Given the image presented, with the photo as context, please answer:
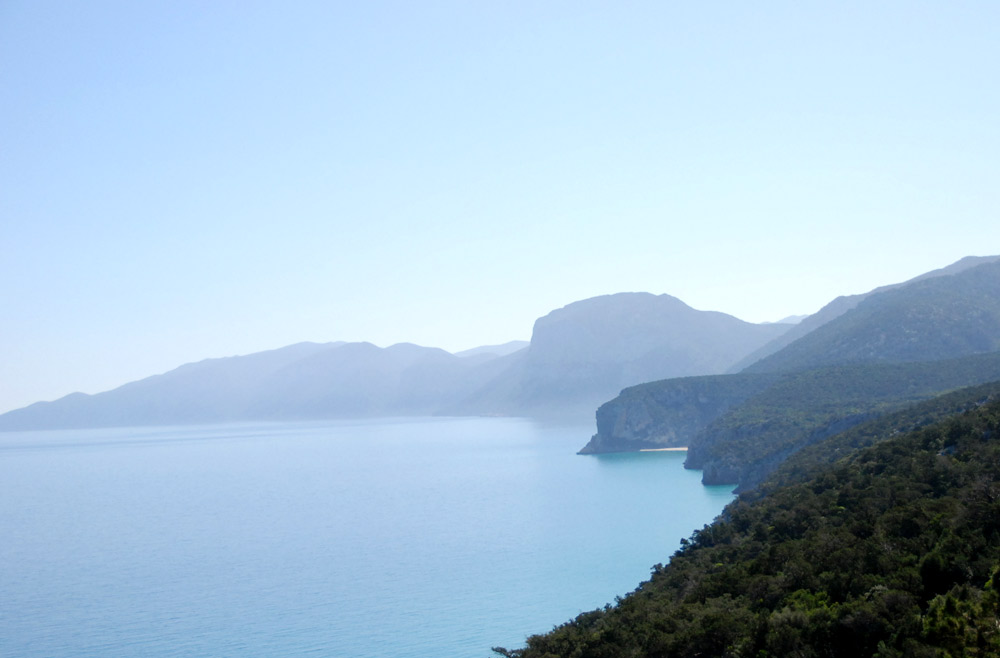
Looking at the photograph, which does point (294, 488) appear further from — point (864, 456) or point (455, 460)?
point (864, 456)

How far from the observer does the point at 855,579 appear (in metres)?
21.5

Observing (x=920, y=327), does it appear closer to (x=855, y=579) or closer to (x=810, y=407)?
(x=810, y=407)

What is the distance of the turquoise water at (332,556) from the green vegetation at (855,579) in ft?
41.7

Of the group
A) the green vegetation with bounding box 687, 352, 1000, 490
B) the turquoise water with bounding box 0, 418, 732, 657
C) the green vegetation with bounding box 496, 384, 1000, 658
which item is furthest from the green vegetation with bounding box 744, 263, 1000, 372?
the green vegetation with bounding box 496, 384, 1000, 658

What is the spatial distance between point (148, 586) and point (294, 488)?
54883 mm

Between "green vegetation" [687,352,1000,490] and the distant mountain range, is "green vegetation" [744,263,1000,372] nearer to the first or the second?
the distant mountain range

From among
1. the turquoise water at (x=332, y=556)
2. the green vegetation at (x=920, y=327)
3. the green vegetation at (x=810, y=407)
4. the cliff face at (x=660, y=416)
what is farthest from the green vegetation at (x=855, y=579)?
the cliff face at (x=660, y=416)

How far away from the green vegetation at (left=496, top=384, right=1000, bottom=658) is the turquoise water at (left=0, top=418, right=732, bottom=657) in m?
12.7

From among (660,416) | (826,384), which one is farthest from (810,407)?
(660,416)

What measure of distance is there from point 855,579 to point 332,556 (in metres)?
45.3

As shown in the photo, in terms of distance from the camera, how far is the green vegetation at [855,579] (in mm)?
17625

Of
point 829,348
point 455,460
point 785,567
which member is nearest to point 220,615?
point 785,567

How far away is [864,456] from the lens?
43062 millimetres

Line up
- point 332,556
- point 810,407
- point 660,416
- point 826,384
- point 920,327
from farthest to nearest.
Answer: point 660,416
point 920,327
point 826,384
point 810,407
point 332,556
